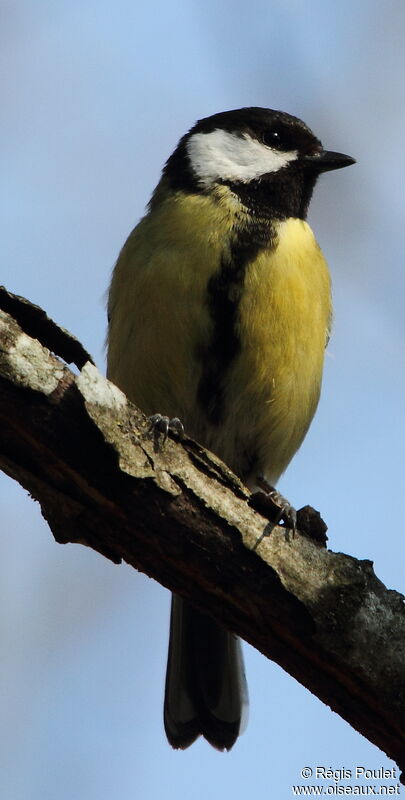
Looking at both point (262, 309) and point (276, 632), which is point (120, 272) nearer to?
point (262, 309)

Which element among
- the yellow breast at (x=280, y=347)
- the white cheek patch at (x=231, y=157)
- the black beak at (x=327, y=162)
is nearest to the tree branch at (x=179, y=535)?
the yellow breast at (x=280, y=347)

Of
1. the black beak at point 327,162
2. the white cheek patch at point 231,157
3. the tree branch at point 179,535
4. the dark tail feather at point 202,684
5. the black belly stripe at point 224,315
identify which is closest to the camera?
the tree branch at point 179,535

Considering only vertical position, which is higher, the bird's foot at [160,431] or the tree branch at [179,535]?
the bird's foot at [160,431]

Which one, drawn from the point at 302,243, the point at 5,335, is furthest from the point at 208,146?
the point at 5,335

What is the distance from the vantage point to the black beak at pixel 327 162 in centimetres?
433

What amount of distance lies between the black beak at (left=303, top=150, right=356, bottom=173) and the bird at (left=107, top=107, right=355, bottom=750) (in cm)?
21

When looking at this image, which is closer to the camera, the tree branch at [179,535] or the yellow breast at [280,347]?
the tree branch at [179,535]

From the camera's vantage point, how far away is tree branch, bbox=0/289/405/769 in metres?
2.28

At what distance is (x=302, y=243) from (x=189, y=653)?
1907mm

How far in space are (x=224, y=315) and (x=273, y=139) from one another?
1301 mm

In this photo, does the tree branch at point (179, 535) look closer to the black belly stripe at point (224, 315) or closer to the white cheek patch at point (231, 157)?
the black belly stripe at point (224, 315)

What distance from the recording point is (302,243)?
3850 mm

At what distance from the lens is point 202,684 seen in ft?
12.9

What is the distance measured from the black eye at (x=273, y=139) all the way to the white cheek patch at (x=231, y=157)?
1.3 inches
